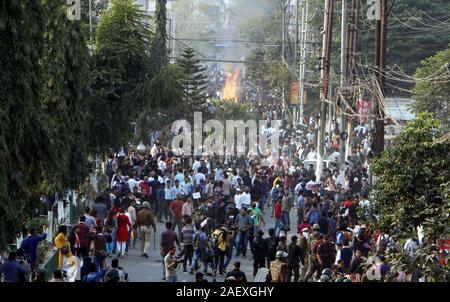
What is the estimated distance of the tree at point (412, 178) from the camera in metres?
19.0

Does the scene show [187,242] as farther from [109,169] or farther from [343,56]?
[343,56]

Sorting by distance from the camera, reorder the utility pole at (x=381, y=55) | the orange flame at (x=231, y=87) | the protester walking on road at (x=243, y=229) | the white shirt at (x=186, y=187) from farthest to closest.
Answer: the orange flame at (x=231, y=87) < the white shirt at (x=186, y=187) < the utility pole at (x=381, y=55) < the protester walking on road at (x=243, y=229)

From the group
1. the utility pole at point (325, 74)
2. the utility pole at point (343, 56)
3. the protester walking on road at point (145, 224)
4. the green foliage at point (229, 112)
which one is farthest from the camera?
the green foliage at point (229, 112)

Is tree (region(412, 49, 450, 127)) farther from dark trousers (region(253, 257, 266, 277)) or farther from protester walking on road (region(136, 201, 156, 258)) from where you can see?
dark trousers (region(253, 257, 266, 277))

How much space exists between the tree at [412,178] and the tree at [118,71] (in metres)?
12.6

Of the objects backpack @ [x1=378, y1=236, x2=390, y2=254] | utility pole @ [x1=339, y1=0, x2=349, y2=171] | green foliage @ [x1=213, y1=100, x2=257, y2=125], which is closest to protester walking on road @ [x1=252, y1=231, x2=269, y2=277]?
backpack @ [x1=378, y1=236, x2=390, y2=254]

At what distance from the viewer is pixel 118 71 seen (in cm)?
3197

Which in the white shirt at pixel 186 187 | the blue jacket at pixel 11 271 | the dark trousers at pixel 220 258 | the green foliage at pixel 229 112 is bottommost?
the dark trousers at pixel 220 258

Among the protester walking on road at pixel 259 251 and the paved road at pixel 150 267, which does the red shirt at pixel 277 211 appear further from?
the protester walking on road at pixel 259 251

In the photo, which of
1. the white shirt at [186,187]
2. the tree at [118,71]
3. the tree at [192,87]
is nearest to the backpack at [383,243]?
the white shirt at [186,187]

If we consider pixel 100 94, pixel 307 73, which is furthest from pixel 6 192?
pixel 307 73

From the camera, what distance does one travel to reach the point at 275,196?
3161cm

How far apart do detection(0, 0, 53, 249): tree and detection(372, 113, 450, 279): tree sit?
537 centimetres
